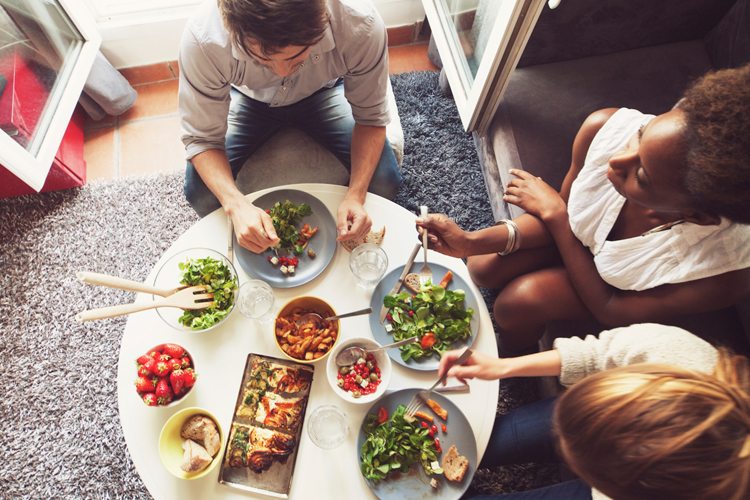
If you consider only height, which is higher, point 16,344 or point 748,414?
point 748,414

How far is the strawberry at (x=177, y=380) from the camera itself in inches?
42.6

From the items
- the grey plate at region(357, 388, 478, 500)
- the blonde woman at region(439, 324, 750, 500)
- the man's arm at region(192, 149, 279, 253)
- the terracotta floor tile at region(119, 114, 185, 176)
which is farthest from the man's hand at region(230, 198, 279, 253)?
the terracotta floor tile at region(119, 114, 185, 176)

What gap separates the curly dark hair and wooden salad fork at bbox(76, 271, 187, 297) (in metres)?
1.16

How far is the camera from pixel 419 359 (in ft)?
3.86

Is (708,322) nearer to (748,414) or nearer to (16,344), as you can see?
(748,414)

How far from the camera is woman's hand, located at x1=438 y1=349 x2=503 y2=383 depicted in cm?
107

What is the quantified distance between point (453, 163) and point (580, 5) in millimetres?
750

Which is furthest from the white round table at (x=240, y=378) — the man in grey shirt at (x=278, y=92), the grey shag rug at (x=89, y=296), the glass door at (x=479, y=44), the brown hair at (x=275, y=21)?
the glass door at (x=479, y=44)

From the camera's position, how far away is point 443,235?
1.33m

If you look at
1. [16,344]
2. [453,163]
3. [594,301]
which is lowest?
[16,344]

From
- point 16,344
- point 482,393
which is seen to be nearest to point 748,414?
point 482,393

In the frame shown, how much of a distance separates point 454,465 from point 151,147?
1.93 m

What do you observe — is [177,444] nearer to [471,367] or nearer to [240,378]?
[240,378]

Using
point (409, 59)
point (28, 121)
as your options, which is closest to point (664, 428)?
point (409, 59)
